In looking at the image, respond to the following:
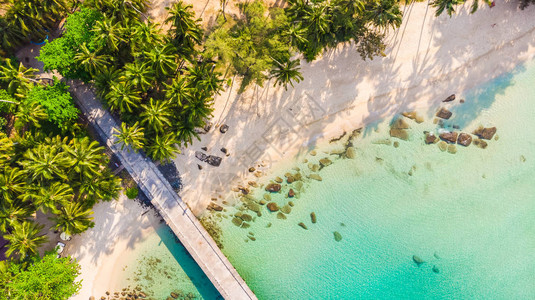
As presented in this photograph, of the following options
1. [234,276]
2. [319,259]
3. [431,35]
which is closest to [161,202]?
[234,276]

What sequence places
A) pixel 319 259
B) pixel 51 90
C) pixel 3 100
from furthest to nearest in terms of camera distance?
pixel 319 259 < pixel 51 90 < pixel 3 100

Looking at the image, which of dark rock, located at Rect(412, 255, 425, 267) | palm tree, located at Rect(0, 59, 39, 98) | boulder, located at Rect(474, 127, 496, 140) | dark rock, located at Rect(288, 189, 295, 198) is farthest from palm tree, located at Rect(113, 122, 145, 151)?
boulder, located at Rect(474, 127, 496, 140)

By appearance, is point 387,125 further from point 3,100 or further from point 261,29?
point 3,100

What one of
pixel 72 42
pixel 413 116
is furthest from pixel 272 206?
pixel 72 42

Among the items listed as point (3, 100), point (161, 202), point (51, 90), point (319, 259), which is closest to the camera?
point (3, 100)

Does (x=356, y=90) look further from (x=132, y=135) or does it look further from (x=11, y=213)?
(x=11, y=213)

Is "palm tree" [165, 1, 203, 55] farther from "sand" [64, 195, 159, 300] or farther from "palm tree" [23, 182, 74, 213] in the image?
"sand" [64, 195, 159, 300]

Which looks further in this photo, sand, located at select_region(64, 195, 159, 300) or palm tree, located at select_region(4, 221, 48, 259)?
sand, located at select_region(64, 195, 159, 300)
